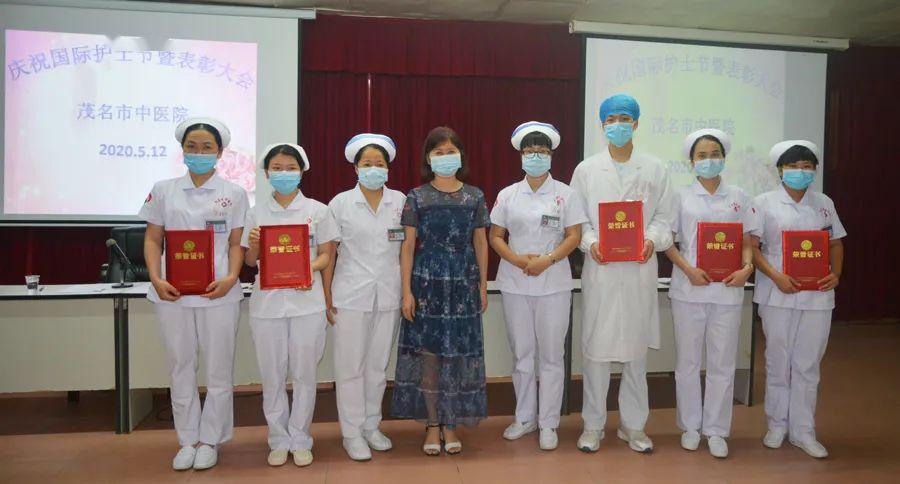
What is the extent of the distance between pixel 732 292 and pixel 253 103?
413 cm

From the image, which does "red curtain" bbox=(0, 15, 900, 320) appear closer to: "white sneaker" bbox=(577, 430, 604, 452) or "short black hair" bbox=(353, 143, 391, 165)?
"short black hair" bbox=(353, 143, 391, 165)

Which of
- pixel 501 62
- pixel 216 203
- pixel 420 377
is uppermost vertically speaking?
pixel 501 62

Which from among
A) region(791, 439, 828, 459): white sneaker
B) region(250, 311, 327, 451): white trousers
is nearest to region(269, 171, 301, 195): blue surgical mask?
region(250, 311, 327, 451): white trousers

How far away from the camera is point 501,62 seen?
6.15 m

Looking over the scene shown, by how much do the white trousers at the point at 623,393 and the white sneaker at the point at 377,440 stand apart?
101cm

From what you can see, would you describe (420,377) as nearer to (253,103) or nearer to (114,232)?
(114,232)

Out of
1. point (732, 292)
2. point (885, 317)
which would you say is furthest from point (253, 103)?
point (885, 317)

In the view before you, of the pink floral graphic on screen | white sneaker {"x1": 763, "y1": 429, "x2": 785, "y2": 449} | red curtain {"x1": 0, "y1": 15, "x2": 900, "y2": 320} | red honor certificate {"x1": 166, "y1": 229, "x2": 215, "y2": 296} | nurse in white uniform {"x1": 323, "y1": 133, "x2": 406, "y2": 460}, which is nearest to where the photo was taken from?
red honor certificate {"x1": 166, "y1": 229, "x2": 215, "y2": 296}

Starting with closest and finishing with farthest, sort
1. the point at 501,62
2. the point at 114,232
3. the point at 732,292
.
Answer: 1. the point at 732,292
2. the point at 114,232
3. the point at 501,62

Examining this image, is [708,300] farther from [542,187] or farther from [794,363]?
[542,187]

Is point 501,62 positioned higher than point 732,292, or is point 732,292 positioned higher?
point 501,62

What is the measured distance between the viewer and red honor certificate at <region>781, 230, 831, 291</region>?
3061 mm

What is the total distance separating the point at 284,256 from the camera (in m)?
2.80

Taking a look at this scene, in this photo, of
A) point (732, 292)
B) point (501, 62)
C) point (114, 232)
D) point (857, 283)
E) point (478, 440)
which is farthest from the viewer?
point (857, 283)
